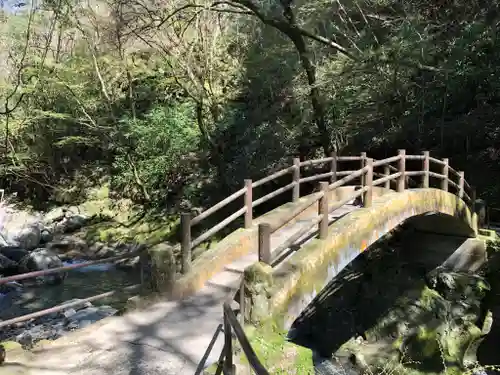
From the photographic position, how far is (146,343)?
460cm

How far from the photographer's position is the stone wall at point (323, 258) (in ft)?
15.3

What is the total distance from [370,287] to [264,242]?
761 cm

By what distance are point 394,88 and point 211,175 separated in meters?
7.43

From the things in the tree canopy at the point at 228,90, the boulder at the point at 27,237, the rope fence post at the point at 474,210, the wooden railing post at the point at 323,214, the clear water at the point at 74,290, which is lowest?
the clear water at the point at 74,290

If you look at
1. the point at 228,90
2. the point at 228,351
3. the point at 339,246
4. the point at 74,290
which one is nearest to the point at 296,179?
the point at 339,246

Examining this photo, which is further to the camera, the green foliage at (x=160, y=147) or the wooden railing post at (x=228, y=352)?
the green foliage at (x=160, y=147)

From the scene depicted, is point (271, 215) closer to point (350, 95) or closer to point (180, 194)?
point (350, 95)

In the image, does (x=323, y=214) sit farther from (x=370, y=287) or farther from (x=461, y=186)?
(x=461, y=186)

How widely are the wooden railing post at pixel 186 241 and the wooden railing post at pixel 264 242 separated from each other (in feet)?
3.69

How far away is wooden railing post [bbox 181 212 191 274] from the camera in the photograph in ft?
18.7

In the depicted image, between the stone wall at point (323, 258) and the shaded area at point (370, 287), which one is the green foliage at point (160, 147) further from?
the stone wall at point (323, 258)

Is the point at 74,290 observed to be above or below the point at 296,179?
below

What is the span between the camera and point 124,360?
14.0 ft

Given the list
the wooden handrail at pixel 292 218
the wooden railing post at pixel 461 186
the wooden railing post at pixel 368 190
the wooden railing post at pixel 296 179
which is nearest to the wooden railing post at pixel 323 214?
the wooden handrail at pixel 292 218
